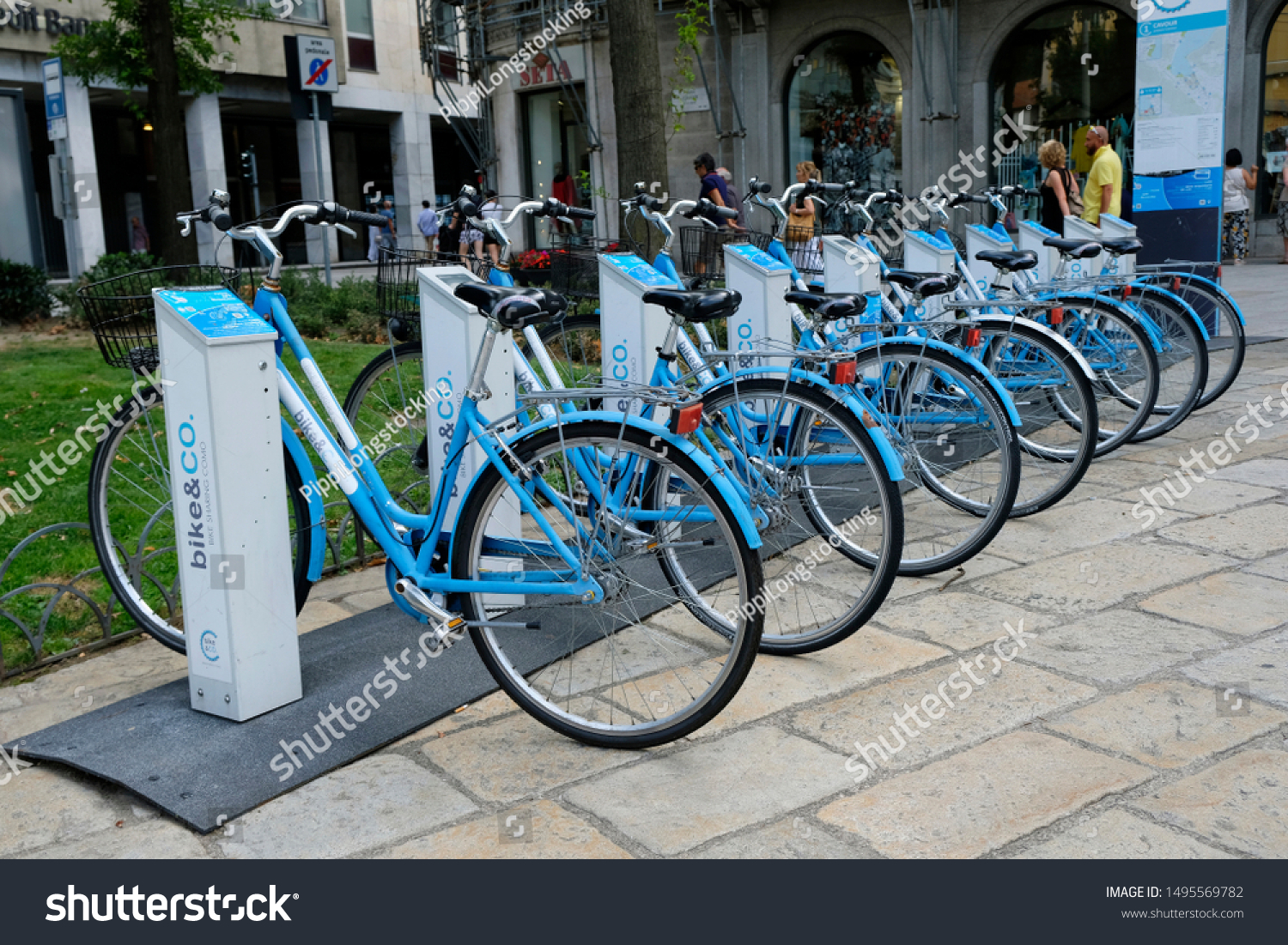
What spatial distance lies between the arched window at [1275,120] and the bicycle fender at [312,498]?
54.7 feet

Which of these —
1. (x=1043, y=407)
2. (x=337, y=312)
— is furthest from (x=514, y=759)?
(x=337, y=312)

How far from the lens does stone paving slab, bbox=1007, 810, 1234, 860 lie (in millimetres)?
2584

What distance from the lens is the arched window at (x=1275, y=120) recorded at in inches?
665

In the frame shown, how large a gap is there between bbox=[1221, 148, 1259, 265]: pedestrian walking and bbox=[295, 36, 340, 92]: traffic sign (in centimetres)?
1081

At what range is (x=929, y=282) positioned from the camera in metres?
4.89

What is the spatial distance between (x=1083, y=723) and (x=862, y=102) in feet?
52.4

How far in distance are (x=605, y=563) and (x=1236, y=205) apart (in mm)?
15867

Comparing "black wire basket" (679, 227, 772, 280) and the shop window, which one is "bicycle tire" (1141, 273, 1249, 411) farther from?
the shop window

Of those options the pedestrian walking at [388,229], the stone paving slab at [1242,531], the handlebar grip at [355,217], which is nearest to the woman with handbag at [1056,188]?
the stone paving slab at [1242,531]

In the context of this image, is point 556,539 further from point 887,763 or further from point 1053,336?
point 1053,336

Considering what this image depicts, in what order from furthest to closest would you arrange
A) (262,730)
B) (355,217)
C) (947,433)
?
1. (947,433)
2. (355,217)
3. (262,730)

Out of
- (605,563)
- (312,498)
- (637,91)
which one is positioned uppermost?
(637,91)

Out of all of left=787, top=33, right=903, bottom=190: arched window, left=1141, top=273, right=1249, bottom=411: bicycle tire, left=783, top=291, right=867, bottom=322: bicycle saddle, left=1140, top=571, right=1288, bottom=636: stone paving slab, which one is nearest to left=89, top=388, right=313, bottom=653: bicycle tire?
left=783, top=291, right=867, bottom=322: bicycle saddle
